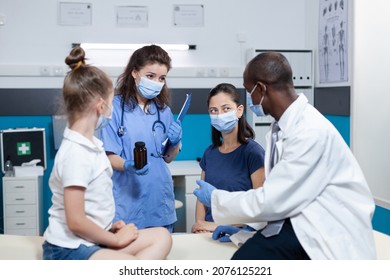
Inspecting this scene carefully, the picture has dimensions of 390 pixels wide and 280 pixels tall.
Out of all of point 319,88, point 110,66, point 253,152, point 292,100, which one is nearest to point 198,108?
point 110,66

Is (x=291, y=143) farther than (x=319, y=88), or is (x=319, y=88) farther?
(x=319, y=88)

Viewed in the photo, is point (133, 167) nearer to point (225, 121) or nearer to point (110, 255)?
point (110, 255)

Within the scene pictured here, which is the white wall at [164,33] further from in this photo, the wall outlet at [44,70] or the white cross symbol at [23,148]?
the white cross symbol at [23,148]

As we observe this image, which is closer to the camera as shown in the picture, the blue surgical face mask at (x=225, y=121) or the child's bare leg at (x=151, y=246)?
the child's bare leg at (x=151, y=246)

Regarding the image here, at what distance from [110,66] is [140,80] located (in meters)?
2.12

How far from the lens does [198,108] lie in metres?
4.04

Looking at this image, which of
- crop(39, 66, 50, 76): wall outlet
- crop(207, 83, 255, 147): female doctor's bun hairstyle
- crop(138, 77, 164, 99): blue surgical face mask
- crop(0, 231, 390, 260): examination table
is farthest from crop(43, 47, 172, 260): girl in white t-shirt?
crop(39, 66, 50, 76): wall outlet

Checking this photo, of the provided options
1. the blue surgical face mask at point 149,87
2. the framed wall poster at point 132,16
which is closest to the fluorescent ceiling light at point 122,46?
the framed wall poster at point 132,16

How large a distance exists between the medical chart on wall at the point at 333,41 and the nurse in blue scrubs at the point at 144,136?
2.13m

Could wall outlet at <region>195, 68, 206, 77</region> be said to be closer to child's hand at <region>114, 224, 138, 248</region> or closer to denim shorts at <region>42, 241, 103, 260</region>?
child's hand at <region>114, 224, 138, 248</region>

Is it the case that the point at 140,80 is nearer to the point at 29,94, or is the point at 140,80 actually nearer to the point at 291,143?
the point at 291,143

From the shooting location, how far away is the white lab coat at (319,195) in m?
1.25

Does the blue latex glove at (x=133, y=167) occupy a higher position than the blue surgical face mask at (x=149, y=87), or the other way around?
the blue surgical face mask at (x=149, y=87)
